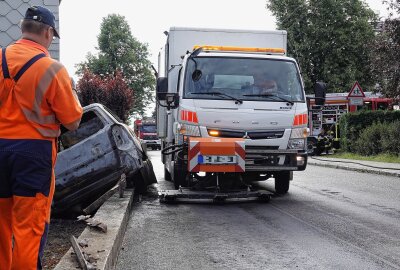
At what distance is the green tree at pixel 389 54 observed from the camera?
23109 millimetres

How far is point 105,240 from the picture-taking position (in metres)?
5.68

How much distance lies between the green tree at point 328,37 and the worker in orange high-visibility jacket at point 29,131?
45.2m

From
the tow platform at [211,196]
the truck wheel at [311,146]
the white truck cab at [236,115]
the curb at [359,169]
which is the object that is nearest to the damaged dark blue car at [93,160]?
the white truck cab at [236,115]

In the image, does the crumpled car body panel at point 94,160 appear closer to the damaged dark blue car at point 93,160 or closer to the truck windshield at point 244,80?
the damaged dark blue car at point 93,160

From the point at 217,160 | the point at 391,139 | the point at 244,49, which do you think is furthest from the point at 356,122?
the point at 217,160

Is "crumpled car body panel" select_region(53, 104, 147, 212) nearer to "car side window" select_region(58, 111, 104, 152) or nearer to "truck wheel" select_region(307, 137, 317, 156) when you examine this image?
"car side window" select_region(58, 111, 104, 152)

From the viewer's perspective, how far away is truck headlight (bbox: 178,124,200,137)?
9.92 metres

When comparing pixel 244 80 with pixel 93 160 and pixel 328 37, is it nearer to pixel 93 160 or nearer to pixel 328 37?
pixel 93 160

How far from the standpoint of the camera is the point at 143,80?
75500 millimetres

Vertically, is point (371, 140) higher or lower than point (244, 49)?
lower

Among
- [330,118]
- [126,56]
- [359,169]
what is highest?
[126,56]

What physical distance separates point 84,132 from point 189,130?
6.30ft

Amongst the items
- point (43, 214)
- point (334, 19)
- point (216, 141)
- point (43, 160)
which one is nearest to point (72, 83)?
point (43, 160)

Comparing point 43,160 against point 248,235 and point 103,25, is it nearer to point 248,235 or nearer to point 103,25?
point 248,235
